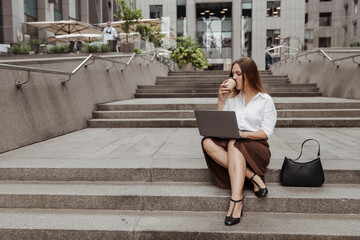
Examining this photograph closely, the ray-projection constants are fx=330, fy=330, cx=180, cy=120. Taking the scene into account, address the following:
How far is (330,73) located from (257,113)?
791 centimetres

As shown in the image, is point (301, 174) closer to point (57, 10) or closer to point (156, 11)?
point (57, 10)

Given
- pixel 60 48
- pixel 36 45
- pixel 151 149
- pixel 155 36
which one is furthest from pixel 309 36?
pixel 36 45

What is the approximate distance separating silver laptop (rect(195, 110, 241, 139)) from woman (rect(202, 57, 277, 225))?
93mm

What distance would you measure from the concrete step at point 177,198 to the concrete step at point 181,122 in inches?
134

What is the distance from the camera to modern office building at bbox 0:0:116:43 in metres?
16.5

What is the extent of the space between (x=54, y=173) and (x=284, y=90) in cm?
850

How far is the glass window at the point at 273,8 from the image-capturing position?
3116cm

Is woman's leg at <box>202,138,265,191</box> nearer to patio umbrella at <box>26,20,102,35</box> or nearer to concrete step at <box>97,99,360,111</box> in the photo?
concrete step at <box>97,99,360,111</box>

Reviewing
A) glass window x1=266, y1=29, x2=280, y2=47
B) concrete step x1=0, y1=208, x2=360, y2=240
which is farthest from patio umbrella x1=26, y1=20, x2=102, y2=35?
glass window x1=266, y1=29, x2=280, y2=47

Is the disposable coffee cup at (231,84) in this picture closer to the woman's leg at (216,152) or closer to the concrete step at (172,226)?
the woman's leg at (216,152)

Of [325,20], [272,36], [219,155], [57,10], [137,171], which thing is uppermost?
[57,10]

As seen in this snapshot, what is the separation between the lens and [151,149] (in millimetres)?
4836

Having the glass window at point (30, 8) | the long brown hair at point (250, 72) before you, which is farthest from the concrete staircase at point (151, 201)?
the glass window at point (30, 8)

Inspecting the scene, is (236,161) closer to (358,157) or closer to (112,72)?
(358,157)
